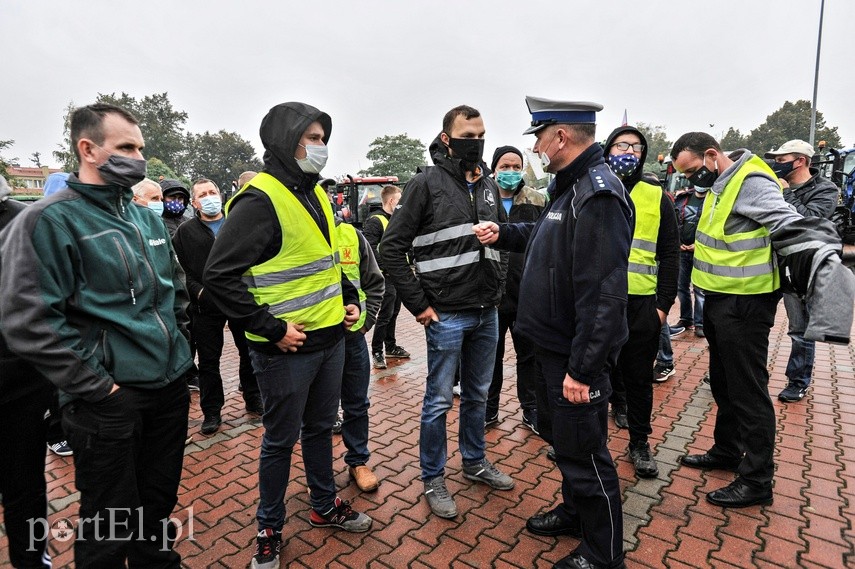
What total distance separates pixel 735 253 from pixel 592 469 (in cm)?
160

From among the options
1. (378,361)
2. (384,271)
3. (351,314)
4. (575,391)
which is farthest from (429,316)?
(378,361)

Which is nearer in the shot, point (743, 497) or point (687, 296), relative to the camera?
point (743, 497)

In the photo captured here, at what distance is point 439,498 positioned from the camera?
2.89 metres

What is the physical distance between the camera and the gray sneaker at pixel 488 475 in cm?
313

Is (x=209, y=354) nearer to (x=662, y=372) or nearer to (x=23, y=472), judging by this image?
(x=23, y=472)

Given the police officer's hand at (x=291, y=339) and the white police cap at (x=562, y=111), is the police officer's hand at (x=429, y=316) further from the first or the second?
the white police cap at (x=562, y=111)

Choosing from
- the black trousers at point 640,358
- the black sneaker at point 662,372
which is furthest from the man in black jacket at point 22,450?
the black sneaker at point 662,372

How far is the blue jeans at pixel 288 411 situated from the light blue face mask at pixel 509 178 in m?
2.01

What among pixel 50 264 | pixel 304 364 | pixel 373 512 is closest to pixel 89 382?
pixel 50 264

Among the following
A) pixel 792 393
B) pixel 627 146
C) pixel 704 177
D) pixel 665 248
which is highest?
pixel 627 146

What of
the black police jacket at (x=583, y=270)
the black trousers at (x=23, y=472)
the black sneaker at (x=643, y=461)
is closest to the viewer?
the black police jacket at (x=583, y=270)

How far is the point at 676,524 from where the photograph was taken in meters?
2.72

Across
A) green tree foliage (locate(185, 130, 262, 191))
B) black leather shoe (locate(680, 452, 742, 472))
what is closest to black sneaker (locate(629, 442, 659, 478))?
black leather shoe (locate(680, 452, 742, 472))

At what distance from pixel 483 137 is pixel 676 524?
2472 millimetres
